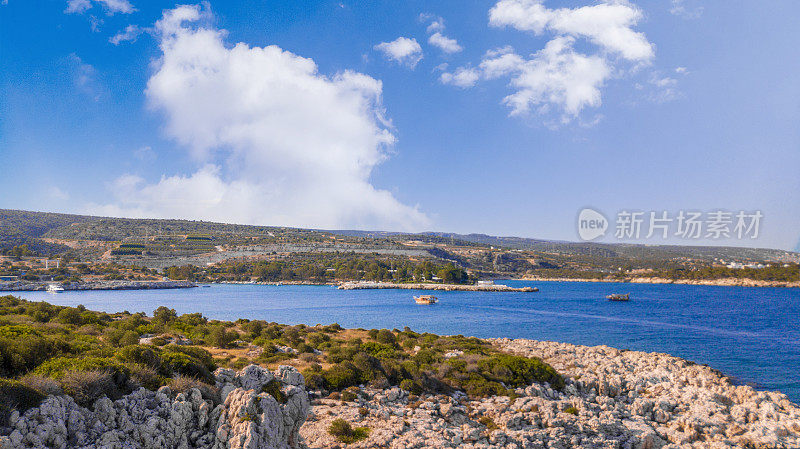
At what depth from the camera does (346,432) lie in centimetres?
1244

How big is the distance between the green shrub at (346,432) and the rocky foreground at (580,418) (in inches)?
8.3

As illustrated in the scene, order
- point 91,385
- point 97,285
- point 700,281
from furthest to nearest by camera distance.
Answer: point 700,281, point 97,285, point 91,385

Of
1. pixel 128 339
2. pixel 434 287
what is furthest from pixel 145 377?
pixel 434 287

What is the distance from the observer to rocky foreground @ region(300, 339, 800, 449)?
13.0m

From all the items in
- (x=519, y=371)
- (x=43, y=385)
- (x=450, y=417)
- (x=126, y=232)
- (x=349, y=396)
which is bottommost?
(x=126, y=232)

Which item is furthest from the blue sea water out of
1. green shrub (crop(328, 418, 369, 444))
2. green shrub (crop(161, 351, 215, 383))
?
green shrub (crop(161, 351, 215, 383))

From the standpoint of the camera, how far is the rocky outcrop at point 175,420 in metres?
7.03

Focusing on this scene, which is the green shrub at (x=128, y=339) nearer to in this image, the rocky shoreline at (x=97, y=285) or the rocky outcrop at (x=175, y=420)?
the rocky outcrop at (x=175, y=420)

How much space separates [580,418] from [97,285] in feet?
349

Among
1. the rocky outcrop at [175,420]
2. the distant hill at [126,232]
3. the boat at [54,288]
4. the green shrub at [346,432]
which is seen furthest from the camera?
the distant hill at [126,232]

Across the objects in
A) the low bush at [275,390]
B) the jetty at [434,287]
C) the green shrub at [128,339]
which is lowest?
the jetty at [434,287]

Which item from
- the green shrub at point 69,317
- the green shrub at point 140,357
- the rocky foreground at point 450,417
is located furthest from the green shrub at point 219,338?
the green shrub at point 140,357

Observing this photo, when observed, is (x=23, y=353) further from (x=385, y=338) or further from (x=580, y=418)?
(x=385, y=338)

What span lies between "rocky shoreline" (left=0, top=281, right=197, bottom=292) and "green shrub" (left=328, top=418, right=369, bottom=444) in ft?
325
